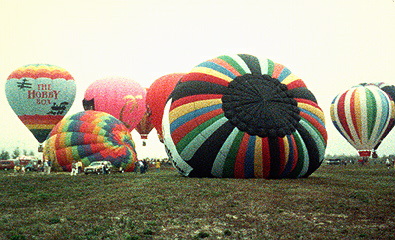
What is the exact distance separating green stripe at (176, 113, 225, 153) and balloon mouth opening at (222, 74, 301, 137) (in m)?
0.58

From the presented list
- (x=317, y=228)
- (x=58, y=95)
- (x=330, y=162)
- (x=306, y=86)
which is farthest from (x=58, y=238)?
(x=330, y=162)

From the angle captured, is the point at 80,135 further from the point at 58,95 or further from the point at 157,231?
the point at 157,231

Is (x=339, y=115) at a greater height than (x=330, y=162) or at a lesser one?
greater

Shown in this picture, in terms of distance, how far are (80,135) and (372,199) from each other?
780 inches

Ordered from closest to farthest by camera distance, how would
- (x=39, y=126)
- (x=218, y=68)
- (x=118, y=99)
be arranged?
(x=218, y=68)
(x=39, y=126)
(x=118, y=99)

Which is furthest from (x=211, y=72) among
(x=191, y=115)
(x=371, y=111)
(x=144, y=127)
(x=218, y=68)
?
(x=371, y=111)

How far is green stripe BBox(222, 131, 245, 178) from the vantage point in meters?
19.7

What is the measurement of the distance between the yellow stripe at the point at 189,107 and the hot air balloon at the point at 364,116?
1275 inches

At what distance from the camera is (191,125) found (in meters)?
20.5

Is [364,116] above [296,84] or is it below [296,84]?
below

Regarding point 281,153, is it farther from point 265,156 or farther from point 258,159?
point 258,159

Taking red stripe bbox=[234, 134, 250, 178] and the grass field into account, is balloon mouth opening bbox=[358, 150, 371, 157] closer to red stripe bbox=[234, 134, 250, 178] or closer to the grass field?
red stripe bbox=[234, 134, 250, 178]

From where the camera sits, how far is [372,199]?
14469mm

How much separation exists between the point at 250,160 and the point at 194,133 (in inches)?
107
